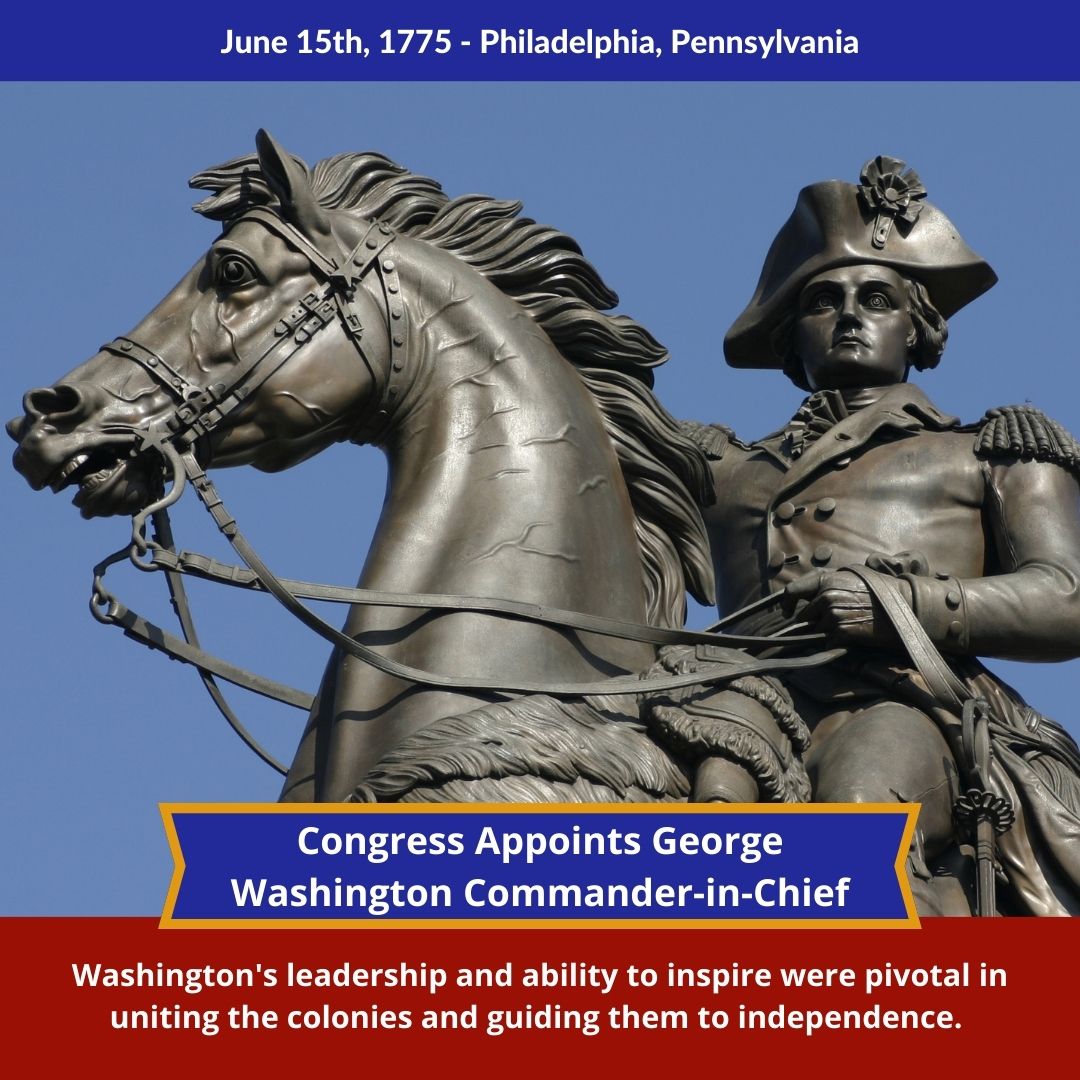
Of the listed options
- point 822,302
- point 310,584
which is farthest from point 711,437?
point 310,584

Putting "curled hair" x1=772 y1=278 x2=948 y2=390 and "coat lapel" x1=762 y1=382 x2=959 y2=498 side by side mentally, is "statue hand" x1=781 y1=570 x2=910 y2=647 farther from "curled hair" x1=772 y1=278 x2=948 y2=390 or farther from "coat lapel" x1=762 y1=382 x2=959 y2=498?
"curled hair" x1=772 y1=278 x2=948 y2=390

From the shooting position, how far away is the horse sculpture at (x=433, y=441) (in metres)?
10.6

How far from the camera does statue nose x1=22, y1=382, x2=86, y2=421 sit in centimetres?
1095

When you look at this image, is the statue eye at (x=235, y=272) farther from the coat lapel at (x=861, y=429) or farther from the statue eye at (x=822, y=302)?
the statue eye at (x=822, y=302)

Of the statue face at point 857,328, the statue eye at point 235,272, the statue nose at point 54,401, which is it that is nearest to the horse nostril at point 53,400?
the statue nose at point 54,401

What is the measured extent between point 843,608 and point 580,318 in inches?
57.0

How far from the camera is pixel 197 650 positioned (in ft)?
37.4

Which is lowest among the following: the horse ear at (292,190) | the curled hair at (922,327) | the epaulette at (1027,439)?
the epaulette at (1027,439)

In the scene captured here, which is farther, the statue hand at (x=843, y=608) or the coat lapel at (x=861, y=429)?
the coat lapel at (x=861, y=429)

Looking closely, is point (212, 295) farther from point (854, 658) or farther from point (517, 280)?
point (854, 658)

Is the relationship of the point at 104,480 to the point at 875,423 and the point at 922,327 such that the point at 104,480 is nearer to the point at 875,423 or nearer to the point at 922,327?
the point at 875,423

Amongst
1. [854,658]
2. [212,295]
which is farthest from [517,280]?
[854,658]

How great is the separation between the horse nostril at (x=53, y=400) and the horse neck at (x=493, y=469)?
115 cm

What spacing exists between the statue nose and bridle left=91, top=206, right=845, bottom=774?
0.79ft
